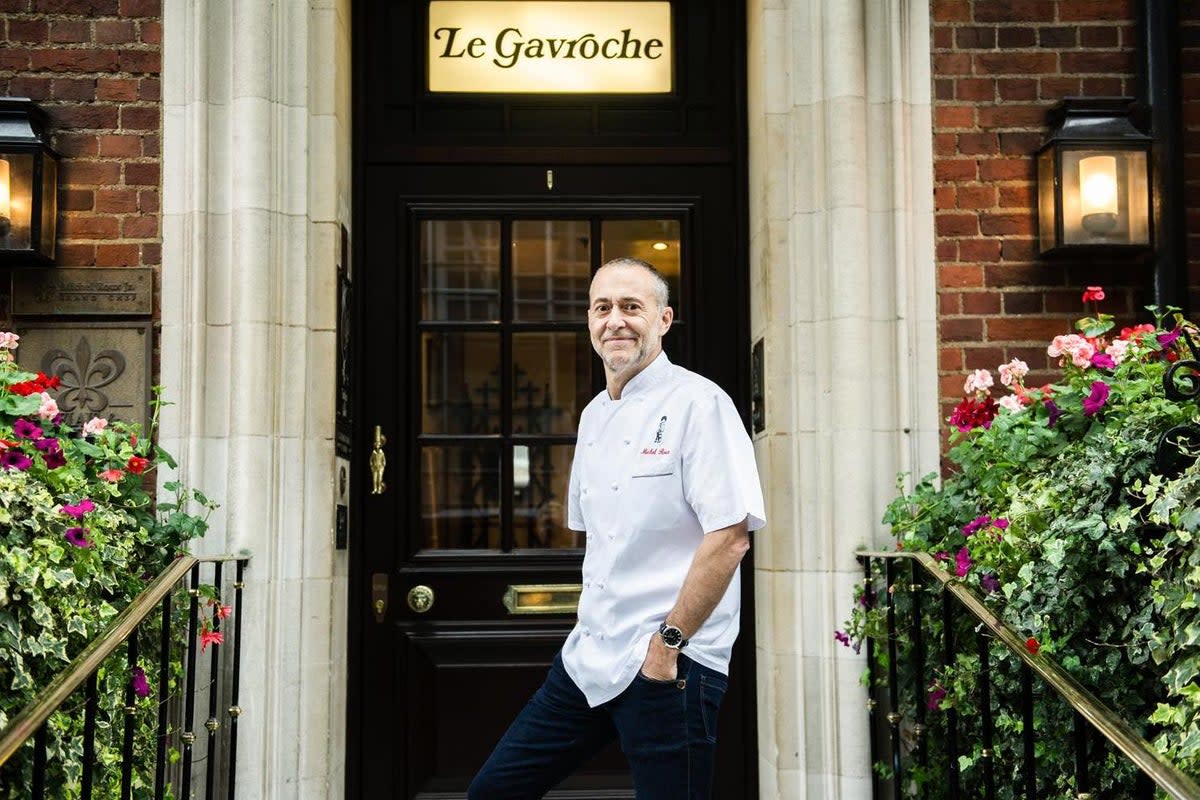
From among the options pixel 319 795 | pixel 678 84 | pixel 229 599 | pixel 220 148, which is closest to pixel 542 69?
pixel 678 84

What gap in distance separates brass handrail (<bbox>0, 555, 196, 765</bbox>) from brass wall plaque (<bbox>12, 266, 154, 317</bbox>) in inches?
39.5

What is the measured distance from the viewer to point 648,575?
2.78 m

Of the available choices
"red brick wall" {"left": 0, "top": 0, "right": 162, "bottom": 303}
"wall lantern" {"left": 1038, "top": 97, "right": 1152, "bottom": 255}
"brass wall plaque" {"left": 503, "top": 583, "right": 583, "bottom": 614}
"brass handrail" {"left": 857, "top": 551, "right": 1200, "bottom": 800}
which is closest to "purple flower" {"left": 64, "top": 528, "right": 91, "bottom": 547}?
"red brick wall" {"left": 0, "top": 0, "right": 162, "bottom": 303}

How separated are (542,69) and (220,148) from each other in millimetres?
1265

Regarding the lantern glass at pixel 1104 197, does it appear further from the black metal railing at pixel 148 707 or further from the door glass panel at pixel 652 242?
the black metal railing at pixel 148 707

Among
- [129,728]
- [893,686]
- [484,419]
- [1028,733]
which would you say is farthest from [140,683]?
[1028,733]

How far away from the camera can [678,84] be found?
15.3 ft

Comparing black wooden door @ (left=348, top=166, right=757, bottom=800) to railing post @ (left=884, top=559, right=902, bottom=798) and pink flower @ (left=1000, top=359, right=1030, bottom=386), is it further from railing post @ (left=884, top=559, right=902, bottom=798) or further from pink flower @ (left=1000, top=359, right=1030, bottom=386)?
pink flower @ (left=1000, top=359, right=1030, bottom=386)

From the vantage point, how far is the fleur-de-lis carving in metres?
3.96

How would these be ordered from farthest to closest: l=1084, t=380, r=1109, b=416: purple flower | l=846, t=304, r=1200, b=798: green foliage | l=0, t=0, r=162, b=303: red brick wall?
l=0, t=0, r=162, b=303: red brick wall → l=1084, t=380, r=1109, b=416: purple flower → l=846, t=304, r=1200, b=798: green foliage

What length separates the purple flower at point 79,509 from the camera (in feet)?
9.84

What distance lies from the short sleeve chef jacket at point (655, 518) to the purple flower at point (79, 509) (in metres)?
1.24

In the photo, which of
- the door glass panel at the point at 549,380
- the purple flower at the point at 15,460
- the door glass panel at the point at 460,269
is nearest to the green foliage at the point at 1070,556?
the door glass panel at the point at 549,380

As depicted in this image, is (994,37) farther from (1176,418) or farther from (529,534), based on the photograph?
(529,534)
